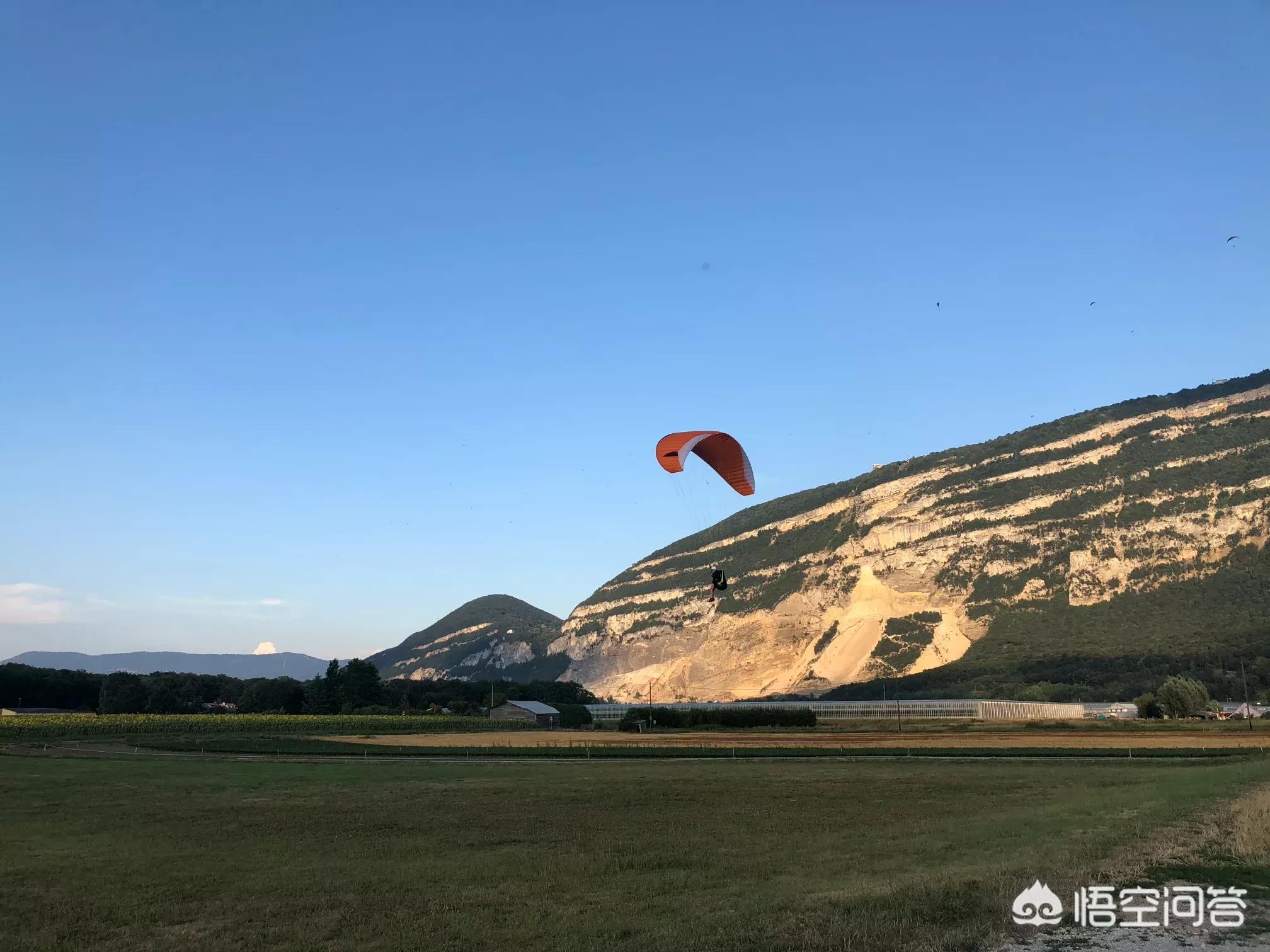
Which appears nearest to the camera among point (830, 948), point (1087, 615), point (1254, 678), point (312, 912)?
point (830, 948)

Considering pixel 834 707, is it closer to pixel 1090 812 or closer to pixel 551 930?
pixel 1090 812

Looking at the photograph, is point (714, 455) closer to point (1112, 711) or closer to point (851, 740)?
point (851, 740)

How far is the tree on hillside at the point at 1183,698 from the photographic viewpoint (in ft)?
359

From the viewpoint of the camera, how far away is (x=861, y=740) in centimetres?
7819

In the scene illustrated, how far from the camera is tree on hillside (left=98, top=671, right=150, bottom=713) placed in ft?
481

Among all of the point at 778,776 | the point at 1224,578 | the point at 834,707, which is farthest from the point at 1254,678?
the point at 778,776

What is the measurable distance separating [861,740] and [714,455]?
4630 cm

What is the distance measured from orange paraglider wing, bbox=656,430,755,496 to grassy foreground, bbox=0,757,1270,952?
12476 mm

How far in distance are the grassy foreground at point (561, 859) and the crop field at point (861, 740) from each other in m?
28.3

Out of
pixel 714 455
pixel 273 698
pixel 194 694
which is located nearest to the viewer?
pixel 714 455

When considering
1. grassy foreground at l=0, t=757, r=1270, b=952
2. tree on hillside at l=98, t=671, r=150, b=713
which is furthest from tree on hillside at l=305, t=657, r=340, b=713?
grassy foreground at l=0, t=757, r=1270, b=952

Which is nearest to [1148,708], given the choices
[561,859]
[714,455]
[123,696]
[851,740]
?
[851,740]

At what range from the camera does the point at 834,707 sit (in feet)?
481

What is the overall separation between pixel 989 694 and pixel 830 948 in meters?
A: 146
